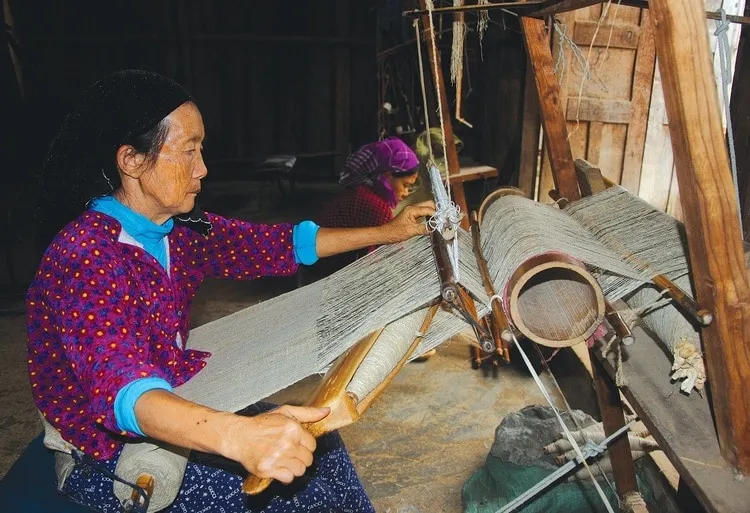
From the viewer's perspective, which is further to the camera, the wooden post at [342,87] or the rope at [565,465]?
the wooden post at [342,87]

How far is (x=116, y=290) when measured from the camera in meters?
1.44

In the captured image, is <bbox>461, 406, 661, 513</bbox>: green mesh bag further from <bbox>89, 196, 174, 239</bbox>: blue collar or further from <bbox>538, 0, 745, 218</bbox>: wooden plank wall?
<bbox>538, 0, 745, 218</bbox>: wooden plank wall

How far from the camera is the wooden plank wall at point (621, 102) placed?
174 inches

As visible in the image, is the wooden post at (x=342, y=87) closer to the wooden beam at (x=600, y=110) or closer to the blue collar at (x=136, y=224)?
the wooden beam at (x=600, y=110)

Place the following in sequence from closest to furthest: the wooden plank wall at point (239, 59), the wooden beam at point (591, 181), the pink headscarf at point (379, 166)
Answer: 1. the wooden beam at point (591, 181)
2. the pink headscarf at point (379, 166)
3. the wooden plank wall at point (239, 59)

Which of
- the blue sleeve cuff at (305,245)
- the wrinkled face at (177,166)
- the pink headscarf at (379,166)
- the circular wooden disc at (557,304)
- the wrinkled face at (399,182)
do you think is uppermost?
the wrinkled face at (177,166)

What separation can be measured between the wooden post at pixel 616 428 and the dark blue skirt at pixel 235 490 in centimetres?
109

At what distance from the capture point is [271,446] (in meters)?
1.03

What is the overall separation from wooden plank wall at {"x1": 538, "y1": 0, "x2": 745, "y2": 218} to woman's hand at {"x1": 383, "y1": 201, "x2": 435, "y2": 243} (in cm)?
278

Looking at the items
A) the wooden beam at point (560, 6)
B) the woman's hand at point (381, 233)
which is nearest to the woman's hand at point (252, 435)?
the woman's hand at point (381, 233)

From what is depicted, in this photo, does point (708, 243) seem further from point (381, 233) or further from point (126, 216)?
point (126, 216)

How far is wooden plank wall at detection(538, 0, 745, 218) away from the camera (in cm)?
442

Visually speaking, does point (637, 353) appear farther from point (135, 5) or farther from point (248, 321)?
point (135, 5)

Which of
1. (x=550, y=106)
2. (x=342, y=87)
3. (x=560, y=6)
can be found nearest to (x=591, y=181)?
(x=550, y=106)
